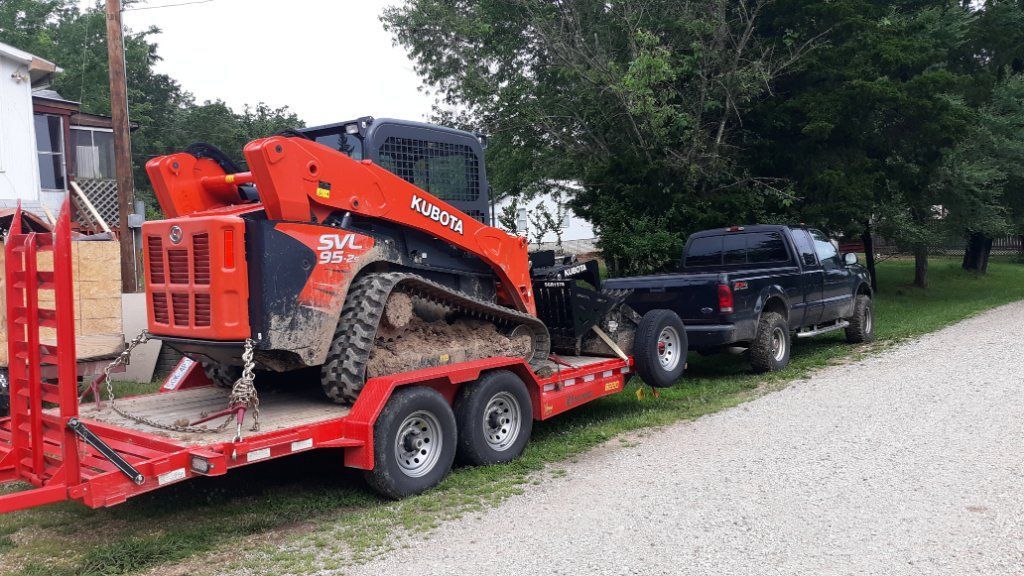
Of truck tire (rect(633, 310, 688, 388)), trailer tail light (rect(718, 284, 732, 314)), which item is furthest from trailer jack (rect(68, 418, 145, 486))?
trailer tail light (rect(718, 284, 732, 314))

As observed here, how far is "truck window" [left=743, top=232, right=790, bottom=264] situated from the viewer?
1136cm

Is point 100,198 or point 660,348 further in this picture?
Answer: point 100,198

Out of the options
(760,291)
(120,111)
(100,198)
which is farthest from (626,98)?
(100,198)

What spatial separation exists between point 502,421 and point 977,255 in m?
27.7

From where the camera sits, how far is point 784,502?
5.29m

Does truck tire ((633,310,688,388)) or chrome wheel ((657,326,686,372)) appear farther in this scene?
chrome wheel ((657,326,686,372))

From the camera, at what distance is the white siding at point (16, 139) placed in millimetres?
18594

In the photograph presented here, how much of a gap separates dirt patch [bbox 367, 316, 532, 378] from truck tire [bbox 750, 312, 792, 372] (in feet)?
13.9

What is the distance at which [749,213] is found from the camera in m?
16.0

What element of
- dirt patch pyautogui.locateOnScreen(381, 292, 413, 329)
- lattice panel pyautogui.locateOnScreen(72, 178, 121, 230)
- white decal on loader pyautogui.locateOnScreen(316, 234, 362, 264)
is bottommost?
dirt patch pyautogui.locateOnScreen(381, 292, 413, 329)

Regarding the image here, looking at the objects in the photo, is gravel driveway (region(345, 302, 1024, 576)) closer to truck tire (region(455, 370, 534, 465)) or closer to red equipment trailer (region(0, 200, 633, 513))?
truck tire (region(455, 370, 534, 465))

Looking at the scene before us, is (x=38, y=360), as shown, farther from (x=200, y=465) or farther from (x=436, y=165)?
(x=436, y=165)

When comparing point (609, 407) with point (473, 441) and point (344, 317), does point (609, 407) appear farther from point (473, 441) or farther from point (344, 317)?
point (344, 317)

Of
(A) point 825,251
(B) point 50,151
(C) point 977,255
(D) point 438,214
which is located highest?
(B) point 50,151
